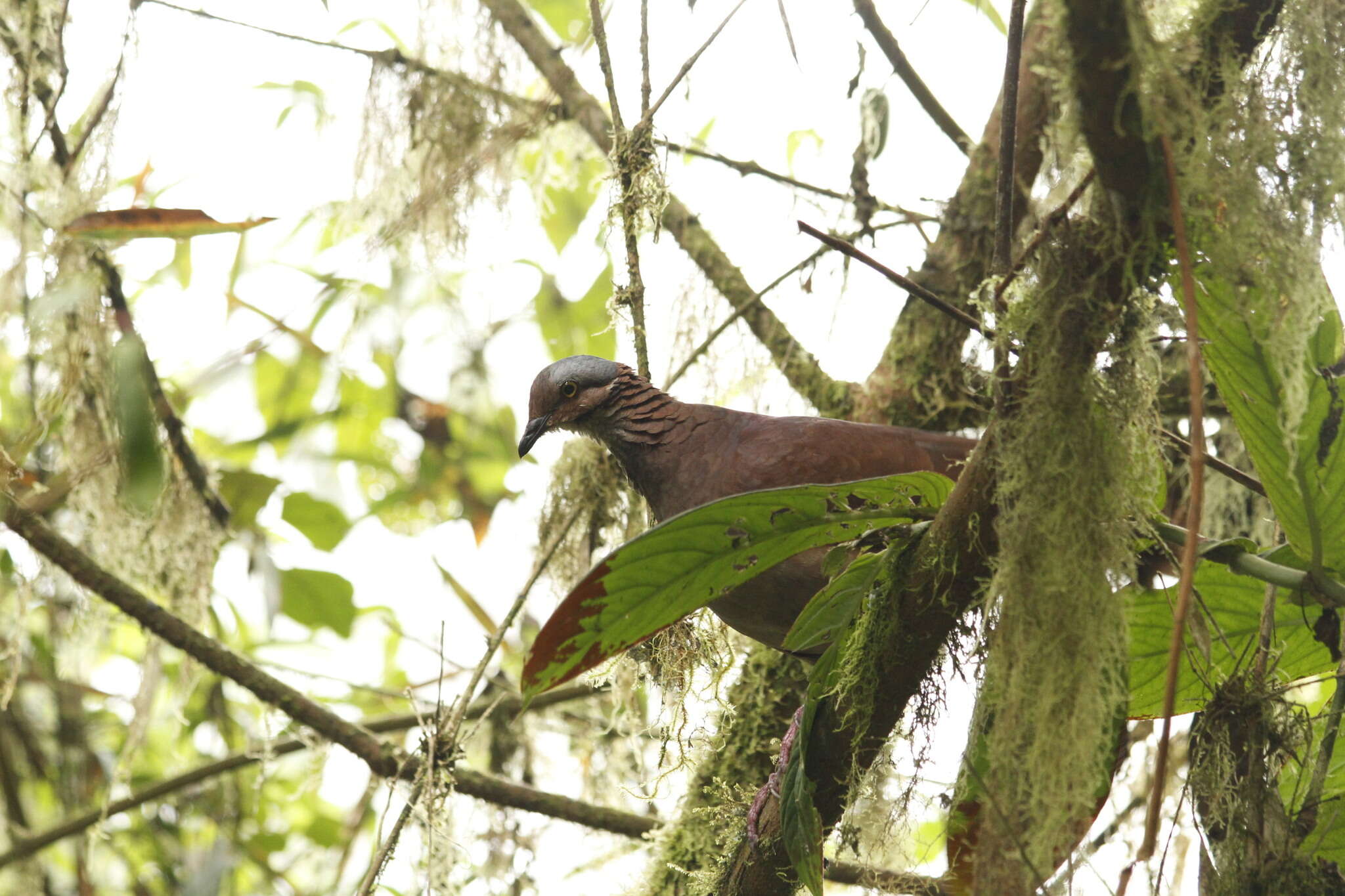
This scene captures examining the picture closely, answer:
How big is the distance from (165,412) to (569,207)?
5.79 feet

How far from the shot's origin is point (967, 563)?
1.69 metres

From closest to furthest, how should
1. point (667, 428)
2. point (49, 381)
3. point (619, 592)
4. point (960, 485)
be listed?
1. point (960, 485)
2. point (619, 592)
3. point (667, 428)
4. point (49, 381)

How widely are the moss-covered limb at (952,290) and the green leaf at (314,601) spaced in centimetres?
195

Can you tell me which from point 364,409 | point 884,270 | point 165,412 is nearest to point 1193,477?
point 884,270

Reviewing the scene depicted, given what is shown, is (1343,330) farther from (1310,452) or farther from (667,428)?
(667,428)

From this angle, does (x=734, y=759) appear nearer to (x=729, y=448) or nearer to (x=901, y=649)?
(x=729, y=448)

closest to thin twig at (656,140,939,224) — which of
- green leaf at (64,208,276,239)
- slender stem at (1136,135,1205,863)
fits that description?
green leaf at (64,208,276,239)

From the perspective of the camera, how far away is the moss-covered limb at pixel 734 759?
287 cm

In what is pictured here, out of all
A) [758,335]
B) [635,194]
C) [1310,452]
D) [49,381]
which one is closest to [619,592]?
[1310,452]

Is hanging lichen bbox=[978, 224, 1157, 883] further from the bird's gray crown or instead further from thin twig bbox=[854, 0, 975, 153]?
thin twig bbox=[854, 0, 975, 153]

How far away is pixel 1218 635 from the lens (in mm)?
1951

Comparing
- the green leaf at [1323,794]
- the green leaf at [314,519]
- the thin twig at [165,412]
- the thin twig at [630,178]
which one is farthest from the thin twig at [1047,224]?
the green leaf at [314,519]

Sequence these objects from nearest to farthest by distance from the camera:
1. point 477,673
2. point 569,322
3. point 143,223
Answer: point 477,673 → point 143,223 → point 569,322

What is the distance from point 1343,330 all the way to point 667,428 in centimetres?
152
